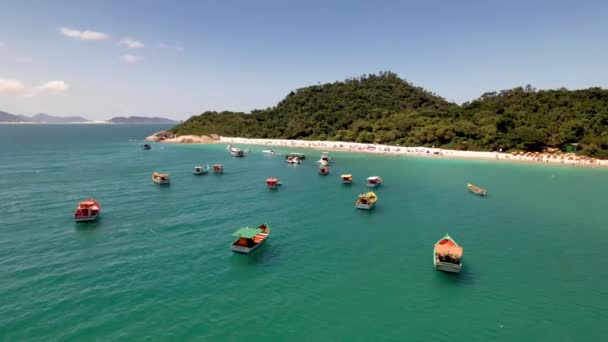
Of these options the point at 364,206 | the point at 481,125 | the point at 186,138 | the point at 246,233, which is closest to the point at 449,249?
the point at 364,206

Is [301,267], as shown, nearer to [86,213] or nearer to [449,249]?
[449,249]

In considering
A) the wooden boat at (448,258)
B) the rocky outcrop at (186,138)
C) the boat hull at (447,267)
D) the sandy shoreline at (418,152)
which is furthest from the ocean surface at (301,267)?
the rocky outcrop at (186,138)

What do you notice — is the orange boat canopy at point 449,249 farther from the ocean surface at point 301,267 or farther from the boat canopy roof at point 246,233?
the boat canopy roof at point 246,233

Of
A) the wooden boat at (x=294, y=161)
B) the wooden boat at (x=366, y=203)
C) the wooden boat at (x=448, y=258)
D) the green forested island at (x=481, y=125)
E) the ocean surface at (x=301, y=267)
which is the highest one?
the green forested island at (x=481, y=125)

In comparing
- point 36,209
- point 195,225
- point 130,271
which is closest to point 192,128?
point 36,209

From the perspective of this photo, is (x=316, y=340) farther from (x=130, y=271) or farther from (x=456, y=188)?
(x=456, y=188)

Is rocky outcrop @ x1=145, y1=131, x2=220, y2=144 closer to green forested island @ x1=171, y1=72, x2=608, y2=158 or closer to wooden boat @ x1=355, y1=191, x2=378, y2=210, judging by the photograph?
green forested island @ x1=171, y1=72, x2=608, y2=158
